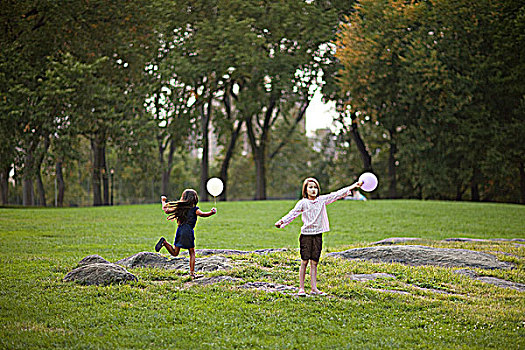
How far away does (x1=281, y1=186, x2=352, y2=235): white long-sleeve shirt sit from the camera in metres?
8.34

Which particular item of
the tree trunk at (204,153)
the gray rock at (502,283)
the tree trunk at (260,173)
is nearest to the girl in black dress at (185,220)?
the gray rock at (502,283)

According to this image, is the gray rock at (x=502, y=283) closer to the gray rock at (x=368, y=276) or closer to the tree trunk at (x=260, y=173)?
the gray rock at (x=368, y=276)

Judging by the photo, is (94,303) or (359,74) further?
(359,74)

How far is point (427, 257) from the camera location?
11.6 meters

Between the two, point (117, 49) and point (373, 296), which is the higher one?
point (117, 49)

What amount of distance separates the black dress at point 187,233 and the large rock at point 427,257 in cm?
402

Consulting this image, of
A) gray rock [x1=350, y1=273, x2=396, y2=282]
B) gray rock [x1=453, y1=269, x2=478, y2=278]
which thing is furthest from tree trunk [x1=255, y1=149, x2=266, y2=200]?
gray rock [x1=350, y1=273, x2=396, y2=282]

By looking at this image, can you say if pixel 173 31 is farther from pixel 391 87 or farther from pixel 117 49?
pixel 391 87

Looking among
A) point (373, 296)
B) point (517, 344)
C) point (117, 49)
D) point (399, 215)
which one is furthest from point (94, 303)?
point (117, 49)

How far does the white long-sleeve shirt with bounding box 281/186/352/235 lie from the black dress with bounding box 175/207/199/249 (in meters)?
1.84

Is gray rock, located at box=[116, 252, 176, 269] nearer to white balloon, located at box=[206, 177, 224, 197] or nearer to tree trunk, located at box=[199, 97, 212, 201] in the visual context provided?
white balloon, located at box=[206, 177, 224, 197]

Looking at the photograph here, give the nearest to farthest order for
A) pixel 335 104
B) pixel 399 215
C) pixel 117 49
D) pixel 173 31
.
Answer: pixel 399 215
pixel 117 49
pixel 173 31
pixel 335 104

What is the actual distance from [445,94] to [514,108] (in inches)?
178

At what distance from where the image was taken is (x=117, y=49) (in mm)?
33719
